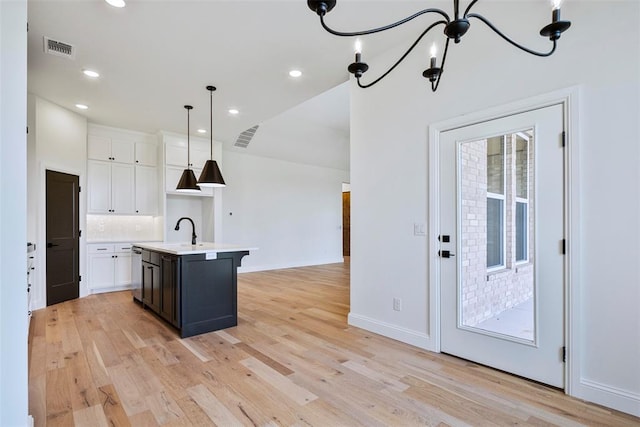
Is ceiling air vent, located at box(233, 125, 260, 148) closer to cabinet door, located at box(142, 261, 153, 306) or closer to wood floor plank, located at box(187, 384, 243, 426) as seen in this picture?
cabinet door, located at box(142, 261, 153, 306)

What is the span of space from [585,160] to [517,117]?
1.83 ft

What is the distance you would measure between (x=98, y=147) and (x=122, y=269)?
213 centimetres

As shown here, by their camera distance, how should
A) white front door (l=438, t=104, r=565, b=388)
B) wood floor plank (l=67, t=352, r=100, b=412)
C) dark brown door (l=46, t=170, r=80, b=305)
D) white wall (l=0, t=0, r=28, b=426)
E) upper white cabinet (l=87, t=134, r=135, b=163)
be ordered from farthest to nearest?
upper white cabinet (l=87, t=134, r=135, b=163) → dark brown door (l=46, t=170, r=80, b=305) → white front door (l=438, t=104, r=565, b=388) → wood floor plank (l=67, t=352, r=100, b=412) → white wall (l=0, t=0, r=28, b=426)

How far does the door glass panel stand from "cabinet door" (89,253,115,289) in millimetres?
5532

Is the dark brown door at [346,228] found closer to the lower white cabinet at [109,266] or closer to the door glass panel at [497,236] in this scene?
the lower white cabinet at [109,266]

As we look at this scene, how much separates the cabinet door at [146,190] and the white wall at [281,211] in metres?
1.55

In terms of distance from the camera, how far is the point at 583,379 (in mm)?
2145

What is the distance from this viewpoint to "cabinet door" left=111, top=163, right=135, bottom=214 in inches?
225

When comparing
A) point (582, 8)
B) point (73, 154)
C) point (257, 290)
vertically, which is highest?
point (582, 8)

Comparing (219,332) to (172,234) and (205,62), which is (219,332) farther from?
(172,234)

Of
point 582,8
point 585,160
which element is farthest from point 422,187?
point 582,8

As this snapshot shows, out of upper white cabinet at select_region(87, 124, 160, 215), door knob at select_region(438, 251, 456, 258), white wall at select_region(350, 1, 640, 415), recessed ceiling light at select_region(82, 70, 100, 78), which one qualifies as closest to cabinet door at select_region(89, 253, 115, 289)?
upper white cabinet at select_region(87, 124, 160, 215)

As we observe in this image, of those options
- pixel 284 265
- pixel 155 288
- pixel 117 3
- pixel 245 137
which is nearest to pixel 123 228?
pixel 155 288

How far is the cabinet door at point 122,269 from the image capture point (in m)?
5.65
